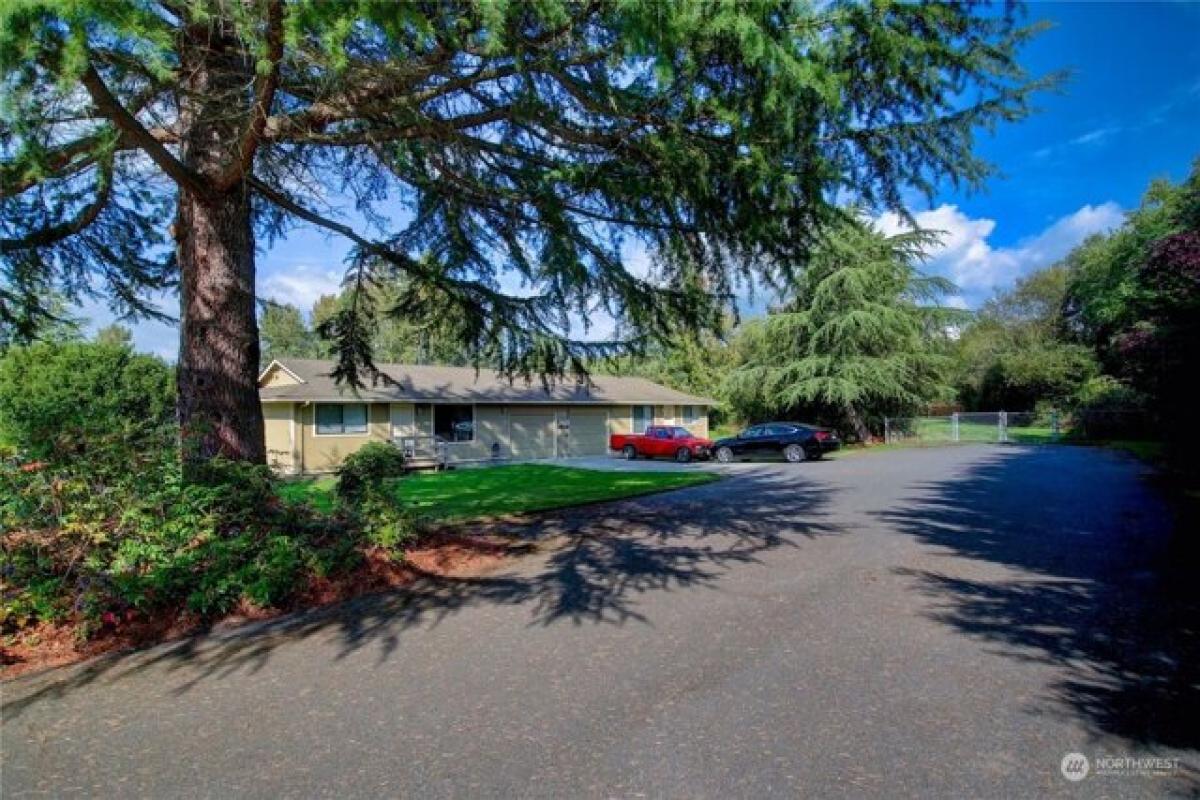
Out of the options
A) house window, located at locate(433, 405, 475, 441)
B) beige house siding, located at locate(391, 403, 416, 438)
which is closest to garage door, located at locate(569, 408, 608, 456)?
house window, located at locate(433, 405, 475, 441)

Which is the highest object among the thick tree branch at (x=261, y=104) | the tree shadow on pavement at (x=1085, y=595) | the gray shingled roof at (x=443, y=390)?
the thick tree branch at (x=261, y=104)

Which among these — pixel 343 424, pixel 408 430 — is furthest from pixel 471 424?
pixel 343 424

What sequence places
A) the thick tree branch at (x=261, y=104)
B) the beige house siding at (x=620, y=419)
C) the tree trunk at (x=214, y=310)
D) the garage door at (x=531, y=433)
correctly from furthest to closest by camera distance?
1. the beige house siding at (x=620, y=419)
2. the garage door at (x=531, y=433)
3. the tree trunk at (x=214, y=310)
4. the thick tree branch at (x=261, y=104)

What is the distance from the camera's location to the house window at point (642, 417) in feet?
98.4

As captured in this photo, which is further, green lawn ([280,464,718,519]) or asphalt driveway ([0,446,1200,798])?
green lawn ([280,464,718,519])

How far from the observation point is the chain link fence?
26.2 meters

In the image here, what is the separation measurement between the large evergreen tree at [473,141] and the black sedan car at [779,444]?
1553 cm

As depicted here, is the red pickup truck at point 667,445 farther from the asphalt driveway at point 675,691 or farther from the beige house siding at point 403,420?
the asphalt driveway at point 675,691

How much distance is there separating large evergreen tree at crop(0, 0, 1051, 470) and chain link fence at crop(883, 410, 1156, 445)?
2521cm

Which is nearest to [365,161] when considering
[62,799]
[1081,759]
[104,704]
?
[104,704]

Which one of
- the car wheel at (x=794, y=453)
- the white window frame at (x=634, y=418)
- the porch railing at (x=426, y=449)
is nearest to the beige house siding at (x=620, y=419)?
the white window frame at (x=634, y=418)

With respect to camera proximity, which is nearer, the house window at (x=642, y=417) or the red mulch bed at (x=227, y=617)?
the red mulch bed at (x=227, y=617)

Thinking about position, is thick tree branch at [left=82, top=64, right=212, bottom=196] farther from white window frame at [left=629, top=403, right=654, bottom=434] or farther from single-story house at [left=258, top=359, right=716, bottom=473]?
white window frame at [left=629, top=403, right=654, bottom=434]

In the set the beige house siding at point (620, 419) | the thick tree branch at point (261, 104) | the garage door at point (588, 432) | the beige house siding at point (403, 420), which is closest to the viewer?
the thick tree branch at point (261, 104)
